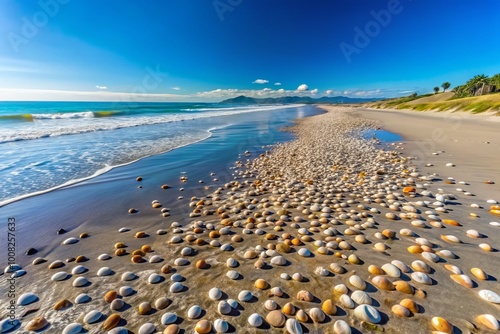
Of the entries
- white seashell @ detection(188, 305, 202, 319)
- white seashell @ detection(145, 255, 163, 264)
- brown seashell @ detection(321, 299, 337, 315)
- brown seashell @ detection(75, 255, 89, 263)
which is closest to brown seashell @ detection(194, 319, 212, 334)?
white seashell @ detection(188, 305, 202, 319)

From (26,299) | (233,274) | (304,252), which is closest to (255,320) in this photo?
(233,274)

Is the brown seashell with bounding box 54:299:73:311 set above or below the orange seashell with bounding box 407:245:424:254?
below

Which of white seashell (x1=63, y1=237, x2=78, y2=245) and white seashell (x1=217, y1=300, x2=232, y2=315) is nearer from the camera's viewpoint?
white seashell (x1=217, y1=300, x2=232, y2=315)

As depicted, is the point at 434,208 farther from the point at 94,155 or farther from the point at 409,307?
the point at 94,155

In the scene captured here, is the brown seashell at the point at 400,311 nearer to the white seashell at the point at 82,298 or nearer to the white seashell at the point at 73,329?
the white seashell at the point at 73,329

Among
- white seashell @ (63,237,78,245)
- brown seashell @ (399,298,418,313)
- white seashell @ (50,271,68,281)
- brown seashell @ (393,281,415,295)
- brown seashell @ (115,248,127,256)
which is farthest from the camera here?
white seashell @ (63,237,78,245)

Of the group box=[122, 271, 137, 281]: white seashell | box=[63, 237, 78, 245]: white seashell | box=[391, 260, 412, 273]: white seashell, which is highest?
box=[391, 260, 412, 273]: white seashell

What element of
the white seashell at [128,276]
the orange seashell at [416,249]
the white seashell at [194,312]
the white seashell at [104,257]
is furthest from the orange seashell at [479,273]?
the white seashell at [104,257]

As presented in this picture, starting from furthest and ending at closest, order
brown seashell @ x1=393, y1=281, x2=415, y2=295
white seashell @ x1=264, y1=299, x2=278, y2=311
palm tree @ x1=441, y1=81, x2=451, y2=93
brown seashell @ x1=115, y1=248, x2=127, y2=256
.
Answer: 1. palm tree @ x1=441, y1=81, x2=451, y2=93
2. brown seashell @ x1=115, y1=248, x2=127, y2=256
3. brown seashell @ x1=393, y1=281, x2=415, y2=295
4. white seashell @ x1=264, y1=299, x2=278, y2=311

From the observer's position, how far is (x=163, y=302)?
2.32m

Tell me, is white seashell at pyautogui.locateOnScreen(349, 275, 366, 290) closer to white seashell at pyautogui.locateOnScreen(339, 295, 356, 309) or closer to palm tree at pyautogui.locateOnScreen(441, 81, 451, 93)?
white seashell at pyautogui.locateOnScreen(339, 295, 356, 309)

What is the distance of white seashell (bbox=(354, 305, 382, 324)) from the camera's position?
2035mm

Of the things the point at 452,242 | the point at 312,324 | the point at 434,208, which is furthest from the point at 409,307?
the point at 434,208

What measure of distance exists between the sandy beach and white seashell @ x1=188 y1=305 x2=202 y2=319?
2cm
